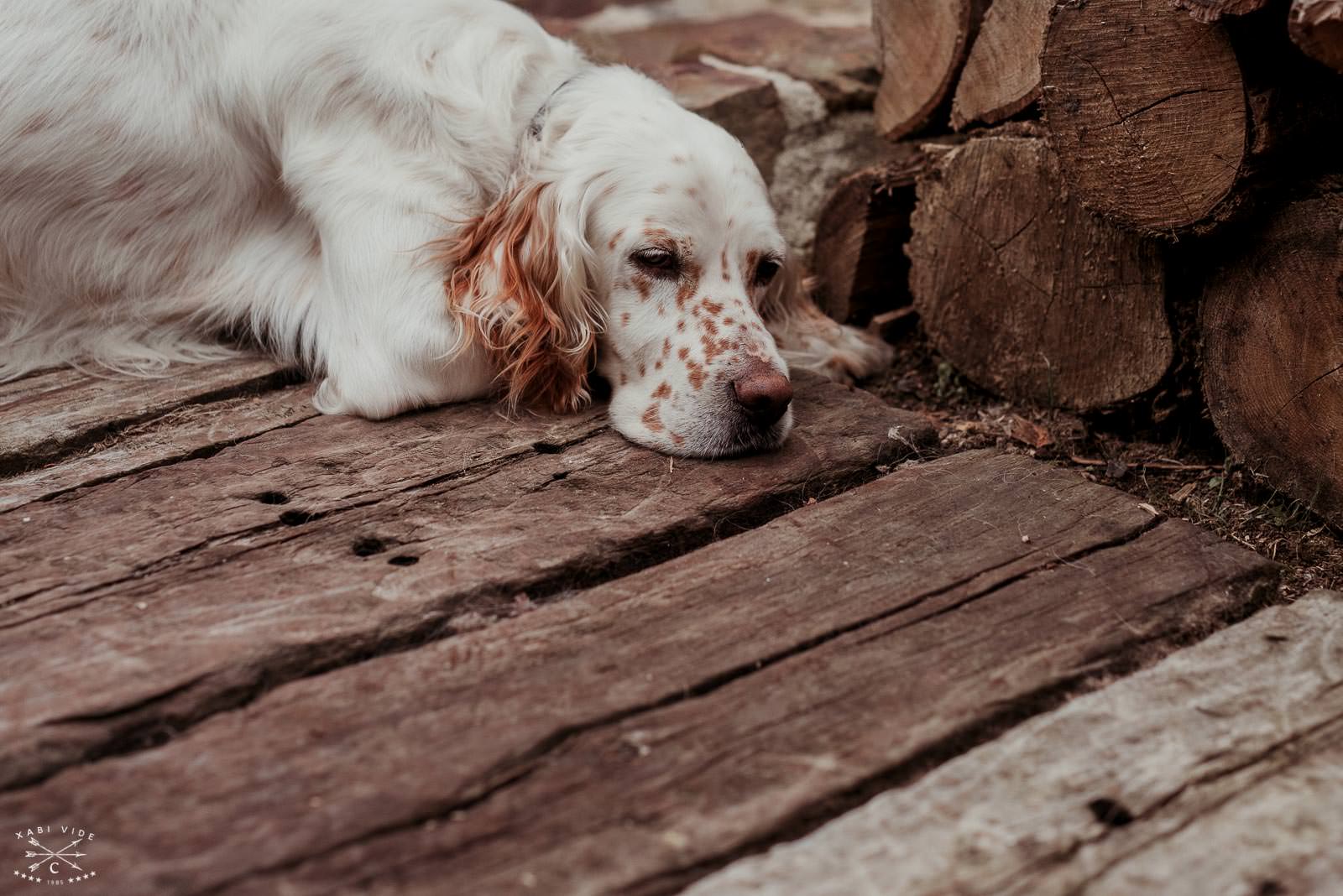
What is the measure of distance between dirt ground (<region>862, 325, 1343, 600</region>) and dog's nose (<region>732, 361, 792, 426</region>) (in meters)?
0.40

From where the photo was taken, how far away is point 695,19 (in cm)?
484

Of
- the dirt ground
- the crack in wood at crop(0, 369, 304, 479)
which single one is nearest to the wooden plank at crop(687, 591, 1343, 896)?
the dirt ground

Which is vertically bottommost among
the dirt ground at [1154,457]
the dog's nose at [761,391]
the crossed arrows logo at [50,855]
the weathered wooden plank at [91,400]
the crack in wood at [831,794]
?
the crossed arrows logo at [50,855]

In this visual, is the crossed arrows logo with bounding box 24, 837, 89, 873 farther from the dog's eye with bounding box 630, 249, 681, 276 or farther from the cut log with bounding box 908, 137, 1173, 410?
the cut log with bounding box 908, 137, 1173, 410

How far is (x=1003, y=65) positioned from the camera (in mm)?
2730

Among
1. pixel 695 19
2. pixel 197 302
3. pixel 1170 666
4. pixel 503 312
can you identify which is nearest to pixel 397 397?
pixel 503 312

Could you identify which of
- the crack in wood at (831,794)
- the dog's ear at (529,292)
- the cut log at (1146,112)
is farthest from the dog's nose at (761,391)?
the cut log at (1146,112)

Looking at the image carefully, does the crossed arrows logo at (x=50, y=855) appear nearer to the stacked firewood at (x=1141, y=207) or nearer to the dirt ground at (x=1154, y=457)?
the dirt ground at (x=1154, y=457)

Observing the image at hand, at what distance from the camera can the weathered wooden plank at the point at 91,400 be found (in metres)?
2.32

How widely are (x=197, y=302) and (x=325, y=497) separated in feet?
2.99

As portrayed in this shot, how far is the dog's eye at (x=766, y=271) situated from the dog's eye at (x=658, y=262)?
213 millimetres

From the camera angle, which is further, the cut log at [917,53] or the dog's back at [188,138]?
the cut log at [917,53]

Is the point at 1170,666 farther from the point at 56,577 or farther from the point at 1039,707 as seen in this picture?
the point at 56,577

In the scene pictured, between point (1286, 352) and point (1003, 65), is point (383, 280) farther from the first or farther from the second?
point (1286, 352)
